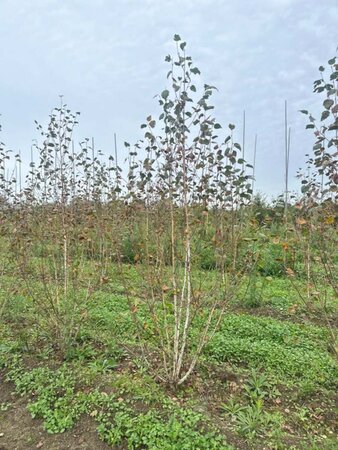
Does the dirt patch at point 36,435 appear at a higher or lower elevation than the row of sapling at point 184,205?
lower

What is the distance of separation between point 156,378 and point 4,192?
11.1 feet

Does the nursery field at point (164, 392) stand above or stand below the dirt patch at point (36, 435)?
above

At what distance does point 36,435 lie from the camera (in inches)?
93.7

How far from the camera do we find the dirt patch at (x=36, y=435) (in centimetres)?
225

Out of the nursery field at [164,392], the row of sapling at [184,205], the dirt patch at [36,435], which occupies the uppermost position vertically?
the row of sapling at [184,205]

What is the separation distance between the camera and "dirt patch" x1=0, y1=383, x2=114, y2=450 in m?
2.25

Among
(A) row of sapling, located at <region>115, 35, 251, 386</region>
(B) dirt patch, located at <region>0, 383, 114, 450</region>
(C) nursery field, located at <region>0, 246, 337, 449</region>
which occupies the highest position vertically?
(A) row of sapling, located at <region>115, 35, 251, 386</region>

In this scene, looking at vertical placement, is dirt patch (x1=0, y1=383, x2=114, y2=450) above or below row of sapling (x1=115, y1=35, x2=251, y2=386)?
below

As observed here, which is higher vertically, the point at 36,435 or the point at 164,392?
the point at 164,392

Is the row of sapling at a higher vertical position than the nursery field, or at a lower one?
higher

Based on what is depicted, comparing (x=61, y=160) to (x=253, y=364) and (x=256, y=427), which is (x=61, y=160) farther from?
(x=256, y=427)

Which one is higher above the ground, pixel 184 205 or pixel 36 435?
pixel 184 205

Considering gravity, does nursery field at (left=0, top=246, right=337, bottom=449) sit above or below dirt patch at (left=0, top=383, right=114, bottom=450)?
above

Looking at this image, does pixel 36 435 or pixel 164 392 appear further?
pixel 164 392
